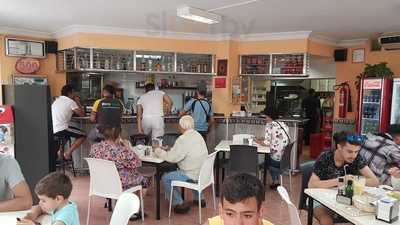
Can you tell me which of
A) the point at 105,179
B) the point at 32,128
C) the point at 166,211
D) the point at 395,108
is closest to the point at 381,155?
the point at 166,211

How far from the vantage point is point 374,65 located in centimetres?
682

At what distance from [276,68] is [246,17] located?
1854 mm

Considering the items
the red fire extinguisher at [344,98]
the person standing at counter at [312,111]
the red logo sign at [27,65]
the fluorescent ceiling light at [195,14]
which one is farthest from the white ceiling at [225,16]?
the person standing at counter at [312,111]

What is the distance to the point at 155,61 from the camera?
704cm

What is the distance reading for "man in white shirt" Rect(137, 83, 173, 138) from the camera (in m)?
6.04

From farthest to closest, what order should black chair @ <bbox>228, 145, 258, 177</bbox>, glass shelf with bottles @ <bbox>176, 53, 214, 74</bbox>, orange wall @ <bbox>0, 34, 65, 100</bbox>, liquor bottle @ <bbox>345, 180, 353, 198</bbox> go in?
glass shelf with bottles @ <bbox>176, 53, 214, 74</bbox>
orange wall @ <bbox>0, 34, 65, 100</bbox>
black chair @ <bbox>228, 145, 258, 177</bbox>
liquor bottle @ <bbox>345, 180, 353, 198</bbox>

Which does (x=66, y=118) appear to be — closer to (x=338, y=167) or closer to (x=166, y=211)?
(x=166, y=211)

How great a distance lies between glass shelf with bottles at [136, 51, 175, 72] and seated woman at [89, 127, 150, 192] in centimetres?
345

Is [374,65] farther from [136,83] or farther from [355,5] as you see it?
[136,83]

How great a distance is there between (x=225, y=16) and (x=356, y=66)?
372 centimetres

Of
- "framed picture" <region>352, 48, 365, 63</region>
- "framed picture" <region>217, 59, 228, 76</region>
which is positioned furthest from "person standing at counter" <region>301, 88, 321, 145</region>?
"framed picture" <region>217, 59, 228, 76</region>

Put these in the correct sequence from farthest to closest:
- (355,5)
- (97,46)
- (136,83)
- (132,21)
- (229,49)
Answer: (136,83), (229,49), (97,46), (132,21), (355,5)

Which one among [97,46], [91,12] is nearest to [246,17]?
[91,12]

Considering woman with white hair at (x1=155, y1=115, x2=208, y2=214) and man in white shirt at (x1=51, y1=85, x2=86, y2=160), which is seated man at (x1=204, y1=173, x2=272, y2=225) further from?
man in white shirt at (x1=51, y1=85, x2=86, y2=160)
